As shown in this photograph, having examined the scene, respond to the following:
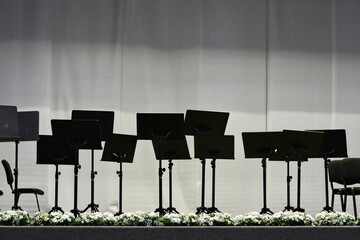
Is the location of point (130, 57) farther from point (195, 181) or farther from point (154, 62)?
point (195, 181)

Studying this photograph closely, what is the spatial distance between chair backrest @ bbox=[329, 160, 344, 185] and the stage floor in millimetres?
2826

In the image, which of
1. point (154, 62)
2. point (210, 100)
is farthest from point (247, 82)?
point (154, 62)

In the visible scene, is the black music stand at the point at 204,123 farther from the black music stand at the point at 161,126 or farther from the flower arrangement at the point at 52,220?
the flower arrangement at the point at 52,220

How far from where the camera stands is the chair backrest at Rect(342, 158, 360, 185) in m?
7.34

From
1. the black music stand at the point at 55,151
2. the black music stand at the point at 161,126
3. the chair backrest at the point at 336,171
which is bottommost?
the chair backrest at the point at 336,171

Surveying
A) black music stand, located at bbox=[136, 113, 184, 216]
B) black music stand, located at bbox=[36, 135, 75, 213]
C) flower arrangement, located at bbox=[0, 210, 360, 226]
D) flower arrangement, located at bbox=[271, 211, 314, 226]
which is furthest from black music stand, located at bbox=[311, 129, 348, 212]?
black music stand, located at bbox=[36, 135, 75, 213]

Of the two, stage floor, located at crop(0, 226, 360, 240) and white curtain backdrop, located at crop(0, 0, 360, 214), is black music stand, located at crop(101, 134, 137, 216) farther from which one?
stage floor, located at crop(0, 226, 360, 240)

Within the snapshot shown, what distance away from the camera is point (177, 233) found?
454cm

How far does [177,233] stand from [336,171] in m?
3.37

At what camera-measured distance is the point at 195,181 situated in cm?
931

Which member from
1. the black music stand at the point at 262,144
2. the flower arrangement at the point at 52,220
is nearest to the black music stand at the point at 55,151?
the black music stand at the point at 262,144

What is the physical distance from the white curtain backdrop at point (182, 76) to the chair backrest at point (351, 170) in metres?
2.02

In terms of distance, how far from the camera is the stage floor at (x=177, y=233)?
4.43 metres

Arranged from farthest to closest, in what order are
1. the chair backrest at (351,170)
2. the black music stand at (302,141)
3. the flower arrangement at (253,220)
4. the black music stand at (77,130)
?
1. the chair backrest at (351,170)
2. the black music stand at (302,141)
3. the black music stand at (77,130)
4. the flower arrangement at (253,220)
